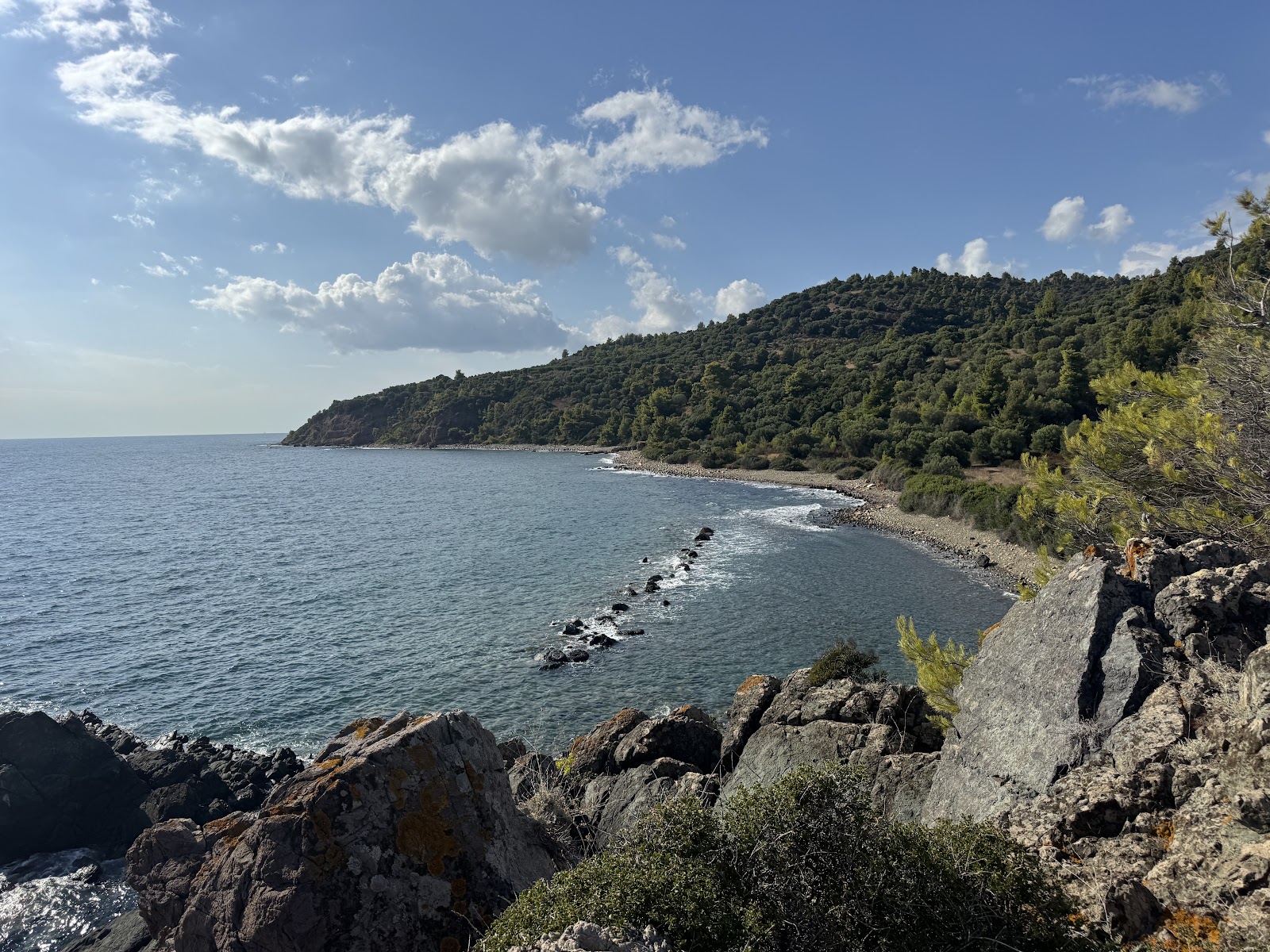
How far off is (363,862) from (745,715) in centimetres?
969

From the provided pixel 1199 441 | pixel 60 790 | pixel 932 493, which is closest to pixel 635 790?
pixel 1199 441

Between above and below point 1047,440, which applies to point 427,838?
below

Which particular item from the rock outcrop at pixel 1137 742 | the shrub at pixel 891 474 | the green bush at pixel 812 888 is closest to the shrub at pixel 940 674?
the rock outcrop at pixel 1137 742

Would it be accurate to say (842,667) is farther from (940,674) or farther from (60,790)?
(60,790)

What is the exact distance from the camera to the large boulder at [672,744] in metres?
13.7

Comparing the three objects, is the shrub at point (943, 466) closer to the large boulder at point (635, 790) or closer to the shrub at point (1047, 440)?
the shrub at point (1047, 440)

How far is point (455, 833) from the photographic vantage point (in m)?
6.13

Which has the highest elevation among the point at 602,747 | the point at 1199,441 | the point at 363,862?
the point at 1199,441

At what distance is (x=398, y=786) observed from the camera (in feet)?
20.0

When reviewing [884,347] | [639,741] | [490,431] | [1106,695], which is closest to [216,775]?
[639,741]

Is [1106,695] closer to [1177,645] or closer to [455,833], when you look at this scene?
[1177,645]

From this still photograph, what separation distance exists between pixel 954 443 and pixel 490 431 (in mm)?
124537

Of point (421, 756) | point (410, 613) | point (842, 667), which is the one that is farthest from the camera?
point (410, 613)

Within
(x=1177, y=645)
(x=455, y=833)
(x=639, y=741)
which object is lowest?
(x=639, y=741)
